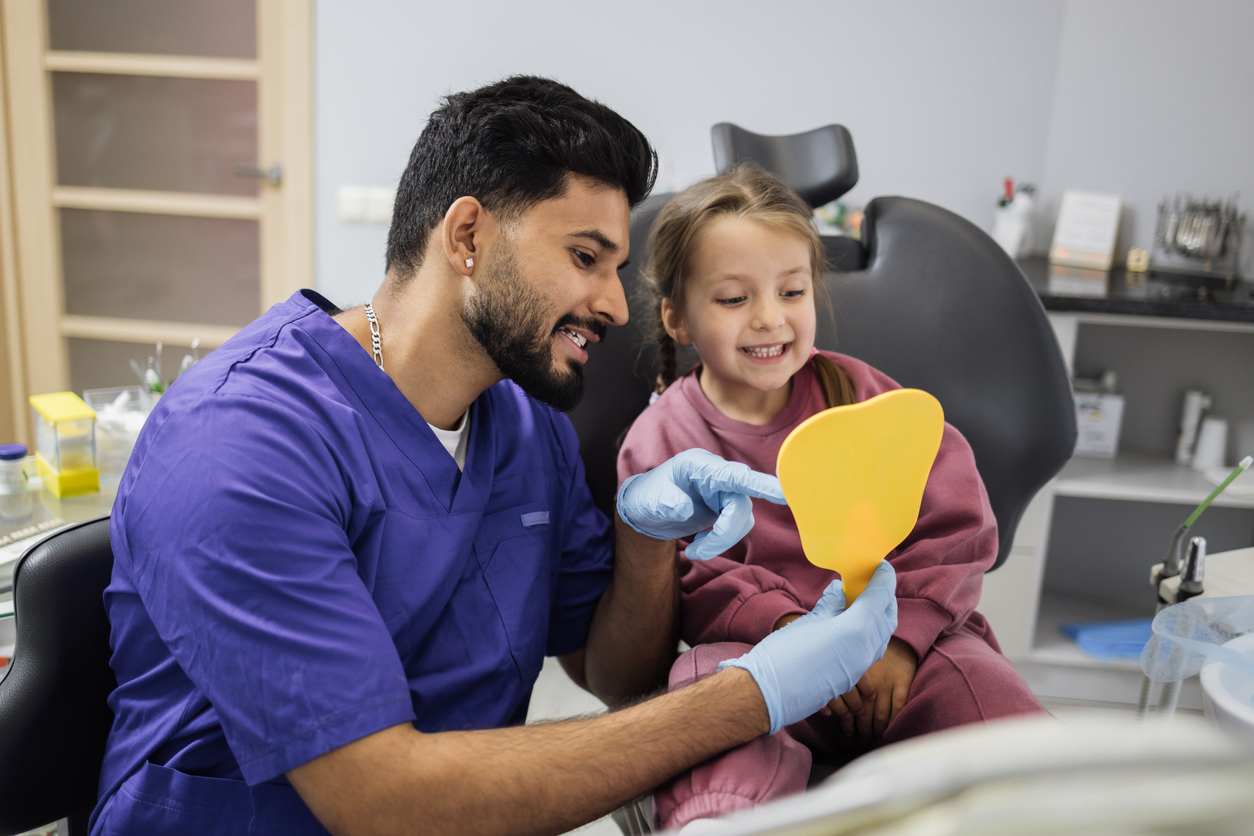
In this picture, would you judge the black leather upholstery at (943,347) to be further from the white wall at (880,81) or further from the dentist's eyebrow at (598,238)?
the white wall at (880,81)

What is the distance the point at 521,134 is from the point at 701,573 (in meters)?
0.58

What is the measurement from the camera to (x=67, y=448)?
1461mm

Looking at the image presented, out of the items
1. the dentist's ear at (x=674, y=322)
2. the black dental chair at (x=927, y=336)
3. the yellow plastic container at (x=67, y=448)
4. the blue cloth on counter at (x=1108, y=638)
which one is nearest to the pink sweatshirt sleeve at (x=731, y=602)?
the black dental chair at (x=927, y=336)

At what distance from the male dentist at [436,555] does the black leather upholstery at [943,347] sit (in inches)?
7.3

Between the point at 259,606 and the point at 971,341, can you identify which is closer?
the point at 259,606

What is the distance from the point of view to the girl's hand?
102 centimetres

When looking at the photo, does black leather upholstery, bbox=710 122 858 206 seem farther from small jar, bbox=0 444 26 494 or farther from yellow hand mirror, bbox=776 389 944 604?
small jar, bbox=0 444 26 494

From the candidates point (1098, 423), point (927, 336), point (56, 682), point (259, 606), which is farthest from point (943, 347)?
point (1098, 423)

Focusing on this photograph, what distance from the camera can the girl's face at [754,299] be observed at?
113cm

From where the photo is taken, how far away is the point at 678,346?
137 centimetres

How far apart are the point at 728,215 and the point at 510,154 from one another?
0.32m

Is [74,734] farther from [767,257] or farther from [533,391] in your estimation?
[767,257]

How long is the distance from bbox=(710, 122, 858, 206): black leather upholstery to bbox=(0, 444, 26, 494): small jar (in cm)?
119

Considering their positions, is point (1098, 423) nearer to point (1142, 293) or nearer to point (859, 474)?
point (1142, 293)
